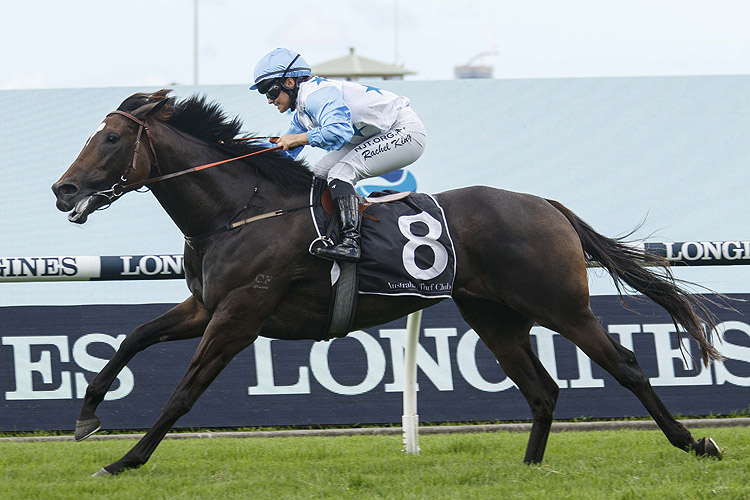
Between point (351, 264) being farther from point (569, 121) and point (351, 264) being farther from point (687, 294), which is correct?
point (569, 121)

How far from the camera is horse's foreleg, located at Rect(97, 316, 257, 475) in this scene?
4148 millimetres

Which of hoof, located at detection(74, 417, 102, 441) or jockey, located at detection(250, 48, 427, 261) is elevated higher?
jockey, located at detection(250, 48, 427, 261)

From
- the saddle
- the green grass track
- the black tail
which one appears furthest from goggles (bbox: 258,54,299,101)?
the green grass track

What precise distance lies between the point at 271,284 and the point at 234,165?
71 cm

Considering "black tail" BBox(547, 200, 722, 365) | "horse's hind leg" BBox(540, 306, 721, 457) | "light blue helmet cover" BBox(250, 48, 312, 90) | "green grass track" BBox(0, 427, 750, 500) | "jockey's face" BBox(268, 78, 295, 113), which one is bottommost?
"green grass track" BBox(0, 427, 750, 500)

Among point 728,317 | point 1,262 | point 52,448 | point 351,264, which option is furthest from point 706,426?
point 1,262

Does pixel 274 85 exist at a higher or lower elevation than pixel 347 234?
higher

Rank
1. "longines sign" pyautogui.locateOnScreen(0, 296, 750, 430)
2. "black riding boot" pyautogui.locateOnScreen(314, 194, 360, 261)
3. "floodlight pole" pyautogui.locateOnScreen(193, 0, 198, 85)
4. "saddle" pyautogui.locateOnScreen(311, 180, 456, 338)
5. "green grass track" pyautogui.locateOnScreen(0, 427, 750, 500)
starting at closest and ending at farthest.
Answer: "green grass track" pyautogui.locateOnScreen(0, 427, 750, 500), "black riding boot" pyautogui.locateOnScreen(314, 194, 360, 261), "saddle" pyautogui.locateOnScreen(311, 180, 456, 338), "longines sign" pyautogui.locateOnScreen(0, 296, 750, 430), "floodlight pole" pyautogui.locateOnScreen(193, 0, 198, 85)

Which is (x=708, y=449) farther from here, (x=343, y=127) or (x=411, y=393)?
(x=343, y=127)

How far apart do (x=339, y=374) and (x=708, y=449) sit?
232cm

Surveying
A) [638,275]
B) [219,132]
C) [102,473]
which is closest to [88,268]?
[219,132]

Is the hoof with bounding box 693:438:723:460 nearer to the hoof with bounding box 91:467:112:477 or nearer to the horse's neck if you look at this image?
the horse's neck

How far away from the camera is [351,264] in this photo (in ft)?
14.5

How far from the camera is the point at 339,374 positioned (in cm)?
574
